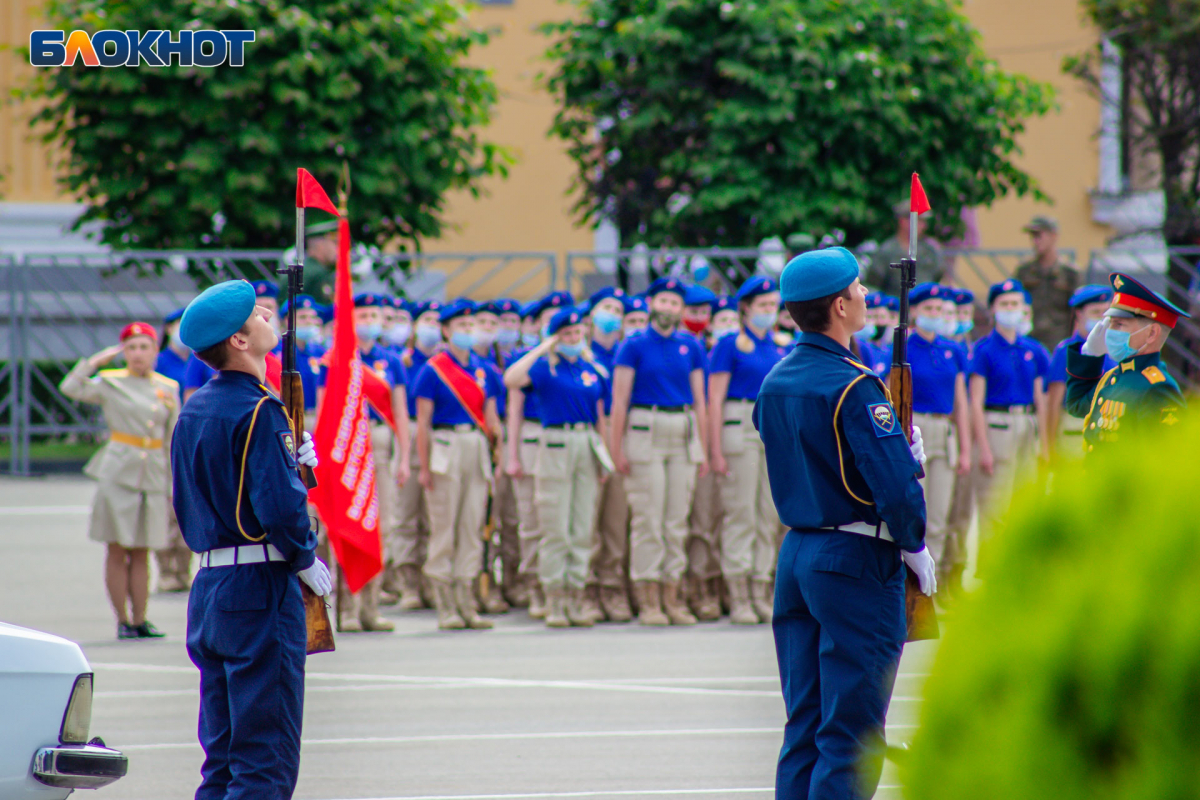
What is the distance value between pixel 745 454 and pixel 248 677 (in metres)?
5.88

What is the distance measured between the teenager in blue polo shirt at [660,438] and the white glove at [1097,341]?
3185mm

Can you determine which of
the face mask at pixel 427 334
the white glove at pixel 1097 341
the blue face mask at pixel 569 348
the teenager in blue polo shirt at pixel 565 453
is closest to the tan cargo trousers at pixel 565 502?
the teenager in blue polo shirt at pixel 565 453

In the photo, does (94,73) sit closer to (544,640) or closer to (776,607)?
(544,640)

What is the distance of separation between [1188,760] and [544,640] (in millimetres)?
8367

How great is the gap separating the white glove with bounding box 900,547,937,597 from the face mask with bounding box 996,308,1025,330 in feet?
21.5

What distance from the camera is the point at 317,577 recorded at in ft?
14.8

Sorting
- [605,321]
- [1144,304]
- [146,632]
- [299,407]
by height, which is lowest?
[146,632]

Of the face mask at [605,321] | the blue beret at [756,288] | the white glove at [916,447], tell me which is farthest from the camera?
the face mask at [605,321]

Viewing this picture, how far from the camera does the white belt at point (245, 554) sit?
422 cm

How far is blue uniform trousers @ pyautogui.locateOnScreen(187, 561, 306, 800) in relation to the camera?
4145 millimetres

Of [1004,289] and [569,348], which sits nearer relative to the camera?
[569,348]

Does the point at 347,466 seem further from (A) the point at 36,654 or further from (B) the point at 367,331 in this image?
(A) the point at 36,654

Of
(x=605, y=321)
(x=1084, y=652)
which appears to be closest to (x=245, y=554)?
(x=1084, y=652)

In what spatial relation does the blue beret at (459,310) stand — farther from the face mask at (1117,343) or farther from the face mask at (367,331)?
the face mask at (1117,343)
